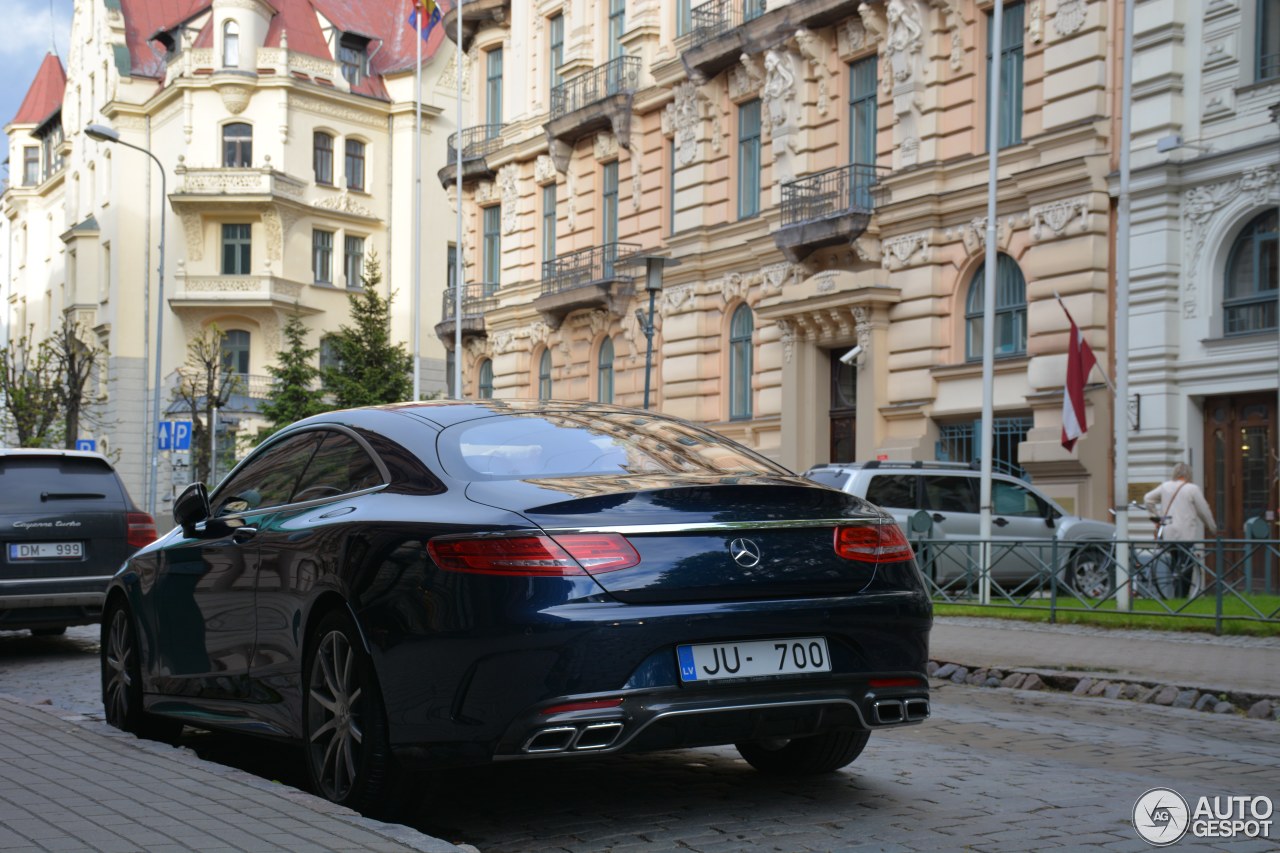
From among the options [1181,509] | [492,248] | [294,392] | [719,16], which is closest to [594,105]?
[719,16]

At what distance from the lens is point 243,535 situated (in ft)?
22.1

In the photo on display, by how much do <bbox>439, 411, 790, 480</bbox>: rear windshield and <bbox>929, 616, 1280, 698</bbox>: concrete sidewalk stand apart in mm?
5546

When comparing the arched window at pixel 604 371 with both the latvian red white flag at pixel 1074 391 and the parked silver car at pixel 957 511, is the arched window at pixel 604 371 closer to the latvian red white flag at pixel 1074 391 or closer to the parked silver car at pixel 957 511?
the parked silver car at pixel 957 511

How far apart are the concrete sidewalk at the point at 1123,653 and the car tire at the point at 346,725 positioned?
6.68 meters

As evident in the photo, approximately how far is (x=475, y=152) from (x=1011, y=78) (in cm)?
2064

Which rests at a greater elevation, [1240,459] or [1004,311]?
[1004,311]

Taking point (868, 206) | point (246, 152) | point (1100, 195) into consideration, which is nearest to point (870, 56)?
point (868, 206)

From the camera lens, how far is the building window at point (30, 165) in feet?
265

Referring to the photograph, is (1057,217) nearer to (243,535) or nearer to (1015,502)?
(1015,502)

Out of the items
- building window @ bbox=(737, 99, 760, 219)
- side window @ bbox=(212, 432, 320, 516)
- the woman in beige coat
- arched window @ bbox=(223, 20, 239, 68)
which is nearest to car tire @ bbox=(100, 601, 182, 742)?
side window @ bbox=(212, 432, 320, 516)

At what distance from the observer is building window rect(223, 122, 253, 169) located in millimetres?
59531

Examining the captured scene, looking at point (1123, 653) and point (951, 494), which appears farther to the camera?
point (951, 494)

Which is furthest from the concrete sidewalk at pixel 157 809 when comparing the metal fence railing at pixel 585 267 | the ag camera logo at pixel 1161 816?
the metal fence railing at pixel 585 267

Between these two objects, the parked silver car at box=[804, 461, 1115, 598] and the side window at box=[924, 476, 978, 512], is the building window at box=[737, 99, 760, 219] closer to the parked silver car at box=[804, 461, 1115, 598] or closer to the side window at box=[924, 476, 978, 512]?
the parked silver car at box=[804, 461, 1115, 598]
